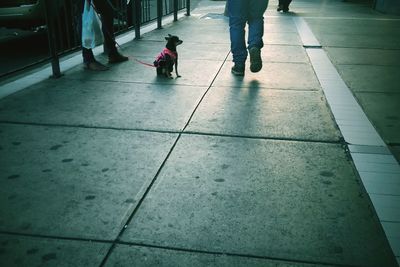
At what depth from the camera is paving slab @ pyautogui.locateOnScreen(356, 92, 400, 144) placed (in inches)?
143

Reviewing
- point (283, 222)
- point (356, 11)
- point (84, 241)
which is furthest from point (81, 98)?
point (356, 11)

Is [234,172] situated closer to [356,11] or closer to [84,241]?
[84,241]

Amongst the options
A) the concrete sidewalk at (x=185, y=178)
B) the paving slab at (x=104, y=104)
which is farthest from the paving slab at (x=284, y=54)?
the paving slab at (x=104, y=104)

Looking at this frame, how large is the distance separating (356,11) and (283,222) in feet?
41.3

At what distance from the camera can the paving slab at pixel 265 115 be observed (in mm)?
3633

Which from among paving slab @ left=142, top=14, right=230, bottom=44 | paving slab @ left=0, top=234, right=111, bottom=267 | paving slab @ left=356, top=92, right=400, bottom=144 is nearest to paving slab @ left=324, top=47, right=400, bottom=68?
paving slab @ left=356, top=92, right=400, bottom=144

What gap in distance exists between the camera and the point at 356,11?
13203 mm

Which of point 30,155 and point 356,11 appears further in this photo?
point 356,11

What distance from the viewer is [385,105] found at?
14.3ft

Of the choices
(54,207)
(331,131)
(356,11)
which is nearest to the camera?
(54,207)

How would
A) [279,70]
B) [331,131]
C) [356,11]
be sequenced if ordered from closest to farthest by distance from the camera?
[331,131]
[279,70]
[356,11]

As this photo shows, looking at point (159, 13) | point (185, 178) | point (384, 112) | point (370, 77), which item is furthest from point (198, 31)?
point (185, 178)

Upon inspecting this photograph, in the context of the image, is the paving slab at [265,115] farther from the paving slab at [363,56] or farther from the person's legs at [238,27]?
the paving slab at [363,56]

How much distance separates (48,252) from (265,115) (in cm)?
254
